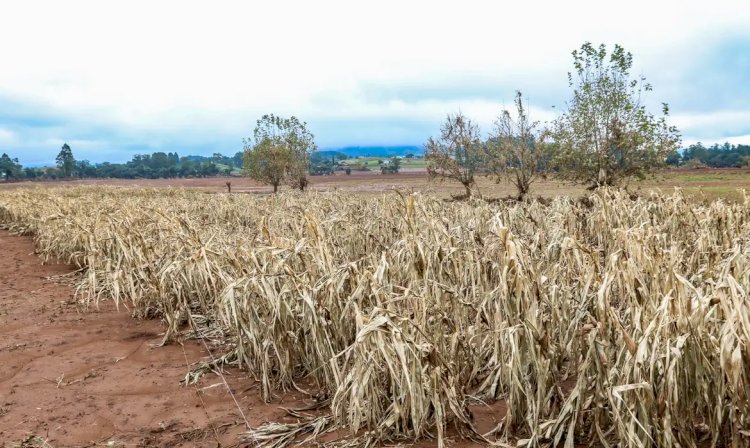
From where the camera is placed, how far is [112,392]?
4523mm

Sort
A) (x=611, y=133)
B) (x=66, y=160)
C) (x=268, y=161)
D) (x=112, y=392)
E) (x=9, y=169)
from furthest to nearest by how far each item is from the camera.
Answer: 1. (x=66, y=160)
2. (x=9, y=169)
3. (x=268, y=161)
4. (x=611, y=133)
5. (x=112, y=392)

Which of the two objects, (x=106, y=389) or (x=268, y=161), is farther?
(x=268, y=161)

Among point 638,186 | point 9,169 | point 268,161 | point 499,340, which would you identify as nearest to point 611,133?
point 638,186

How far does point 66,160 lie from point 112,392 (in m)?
131

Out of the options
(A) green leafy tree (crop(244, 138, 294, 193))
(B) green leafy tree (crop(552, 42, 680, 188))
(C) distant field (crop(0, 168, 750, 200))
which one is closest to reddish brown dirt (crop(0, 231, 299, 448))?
(C) distant field (crop(0, 168, 750, 200))

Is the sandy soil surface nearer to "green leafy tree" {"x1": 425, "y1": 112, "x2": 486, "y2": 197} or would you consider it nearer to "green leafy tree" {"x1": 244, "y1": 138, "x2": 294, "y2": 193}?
"green leafy tree" {"x1": 425, "y1": 112, "x2": 486, "y2": 197}

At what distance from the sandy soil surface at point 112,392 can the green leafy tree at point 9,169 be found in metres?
117

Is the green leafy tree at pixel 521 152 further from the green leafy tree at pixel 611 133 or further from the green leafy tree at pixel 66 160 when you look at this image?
the green leafy tree at pixel 66 160

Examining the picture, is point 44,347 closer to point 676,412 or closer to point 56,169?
point 676,412

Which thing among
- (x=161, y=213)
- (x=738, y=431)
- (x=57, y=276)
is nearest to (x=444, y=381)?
(x=738, y=431)

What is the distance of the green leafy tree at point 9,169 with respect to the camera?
10206 cm

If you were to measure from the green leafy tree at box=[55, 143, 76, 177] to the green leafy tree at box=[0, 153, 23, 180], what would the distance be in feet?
28.0

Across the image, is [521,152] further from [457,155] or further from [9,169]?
[9,169]

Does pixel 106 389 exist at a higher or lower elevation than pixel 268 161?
lower
